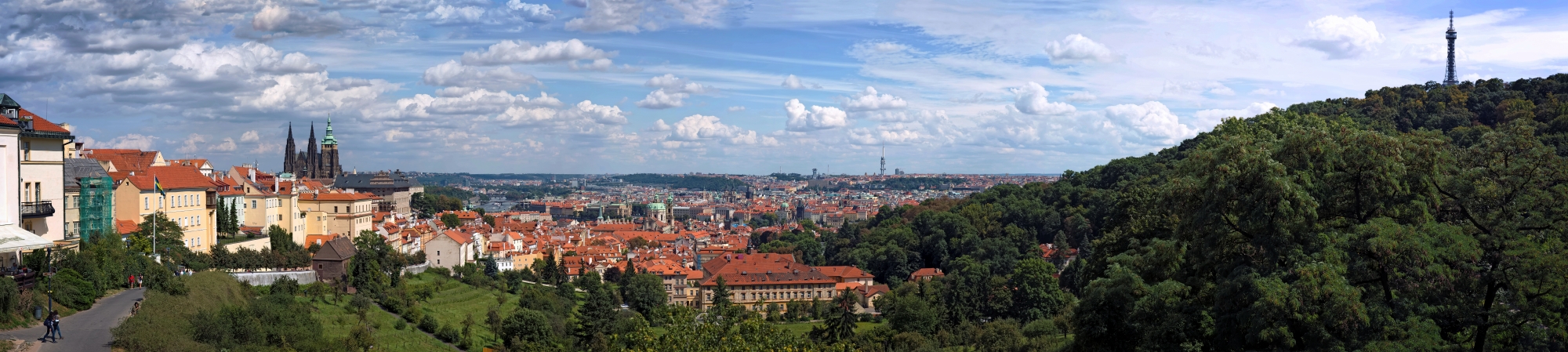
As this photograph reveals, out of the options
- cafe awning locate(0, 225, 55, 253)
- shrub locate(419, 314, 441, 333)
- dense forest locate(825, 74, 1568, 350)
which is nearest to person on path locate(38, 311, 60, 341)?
cafe awning locate(0, 225, 55, 253)

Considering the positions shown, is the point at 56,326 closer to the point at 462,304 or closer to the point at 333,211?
the point at 462,304

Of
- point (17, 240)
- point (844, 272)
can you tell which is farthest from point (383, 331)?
point (844, 272)

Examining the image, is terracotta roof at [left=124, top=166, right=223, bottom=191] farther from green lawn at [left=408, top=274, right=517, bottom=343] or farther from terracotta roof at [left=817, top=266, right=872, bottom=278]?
terracotta roof at [left=817, top=266, right=872, bottom=278]

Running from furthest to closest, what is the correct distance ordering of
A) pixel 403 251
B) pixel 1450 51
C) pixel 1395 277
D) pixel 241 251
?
1. pixel 1450 51
2. pixel 403 251
3. pixel 241 251
4. pixel 1395 277

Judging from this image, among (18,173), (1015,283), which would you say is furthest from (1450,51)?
(18,173)

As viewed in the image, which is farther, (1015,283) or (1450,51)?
(1450,51)

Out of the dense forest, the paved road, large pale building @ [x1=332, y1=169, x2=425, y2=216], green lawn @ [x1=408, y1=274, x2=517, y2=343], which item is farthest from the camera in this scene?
large pale building @ [x1=332, y1=169, x2=425, y2=216]

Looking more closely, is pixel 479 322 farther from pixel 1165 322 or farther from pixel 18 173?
pixel 1165 322
